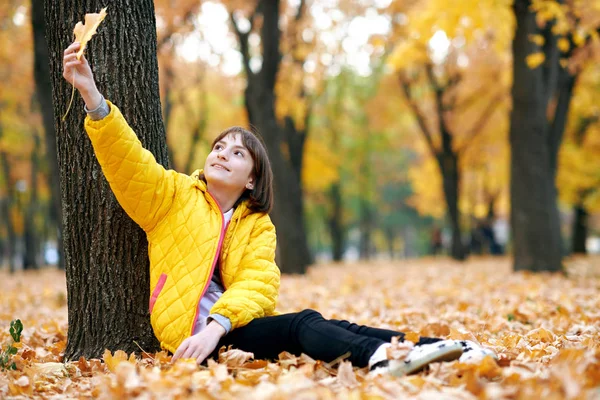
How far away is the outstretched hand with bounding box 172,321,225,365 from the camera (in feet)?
9.01

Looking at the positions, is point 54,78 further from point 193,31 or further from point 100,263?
point 193,31

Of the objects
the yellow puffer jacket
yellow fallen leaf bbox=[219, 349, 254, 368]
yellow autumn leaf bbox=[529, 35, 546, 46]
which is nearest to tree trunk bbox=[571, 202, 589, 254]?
yellow autumn leaf bbox=[529, 35, 546, 46]

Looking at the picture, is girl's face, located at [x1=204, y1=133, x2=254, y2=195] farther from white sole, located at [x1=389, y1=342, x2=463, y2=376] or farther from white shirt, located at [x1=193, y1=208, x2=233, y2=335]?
white sole, located at [x1=389, y1=342, x2=463, y2=376]

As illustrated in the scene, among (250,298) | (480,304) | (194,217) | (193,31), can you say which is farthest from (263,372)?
(193,31)

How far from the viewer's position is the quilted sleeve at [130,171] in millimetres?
2768

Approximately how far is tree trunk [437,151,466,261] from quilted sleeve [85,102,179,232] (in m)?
16.9

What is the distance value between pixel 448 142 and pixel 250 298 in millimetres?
16939

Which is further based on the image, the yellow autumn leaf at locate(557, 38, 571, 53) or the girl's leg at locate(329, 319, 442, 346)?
the yellow autumn leaf at locate(557, 38, 571, 53)

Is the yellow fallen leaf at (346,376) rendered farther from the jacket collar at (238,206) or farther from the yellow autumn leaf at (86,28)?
the yellow autumn leaf at (86,28)

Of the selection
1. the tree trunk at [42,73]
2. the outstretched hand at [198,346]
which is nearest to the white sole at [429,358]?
the outstretched hand at [198,346]

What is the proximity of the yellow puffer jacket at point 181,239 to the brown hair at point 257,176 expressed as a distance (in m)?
0.08

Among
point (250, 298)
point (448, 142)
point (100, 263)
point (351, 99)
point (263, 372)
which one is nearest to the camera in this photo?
point (263, 372)

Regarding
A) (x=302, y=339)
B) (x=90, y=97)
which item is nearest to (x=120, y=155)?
(x=90, y=97)

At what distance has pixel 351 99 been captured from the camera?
27172 mm
